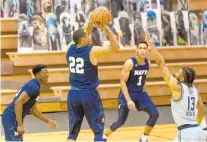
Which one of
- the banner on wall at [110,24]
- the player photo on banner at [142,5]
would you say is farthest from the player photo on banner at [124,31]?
the player photo on banner at [142,5]

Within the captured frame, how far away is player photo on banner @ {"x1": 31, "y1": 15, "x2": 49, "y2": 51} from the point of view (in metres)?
12.3

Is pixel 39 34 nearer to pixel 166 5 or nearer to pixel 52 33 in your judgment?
pixel 52 33

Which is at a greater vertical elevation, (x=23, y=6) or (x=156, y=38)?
(x=23, y=6)

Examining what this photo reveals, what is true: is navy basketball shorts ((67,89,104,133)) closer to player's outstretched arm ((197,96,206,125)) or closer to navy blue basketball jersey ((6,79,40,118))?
navy blue basketball jersey ((6,79,40,118))

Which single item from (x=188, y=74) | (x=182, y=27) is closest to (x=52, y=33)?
(x=182, y=27)

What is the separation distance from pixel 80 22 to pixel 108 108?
217cm

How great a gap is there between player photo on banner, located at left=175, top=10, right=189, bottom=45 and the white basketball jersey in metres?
7.37

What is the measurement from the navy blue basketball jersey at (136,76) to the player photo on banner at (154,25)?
4.65 metres

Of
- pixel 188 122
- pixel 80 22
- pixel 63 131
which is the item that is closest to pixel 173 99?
pixel 188 122

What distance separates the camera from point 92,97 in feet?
21.9

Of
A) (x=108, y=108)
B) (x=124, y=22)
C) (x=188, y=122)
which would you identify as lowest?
(x=108, y=108)

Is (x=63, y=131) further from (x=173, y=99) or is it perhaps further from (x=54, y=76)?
(x=173, y=99)

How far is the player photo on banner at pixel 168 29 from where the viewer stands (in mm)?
13180

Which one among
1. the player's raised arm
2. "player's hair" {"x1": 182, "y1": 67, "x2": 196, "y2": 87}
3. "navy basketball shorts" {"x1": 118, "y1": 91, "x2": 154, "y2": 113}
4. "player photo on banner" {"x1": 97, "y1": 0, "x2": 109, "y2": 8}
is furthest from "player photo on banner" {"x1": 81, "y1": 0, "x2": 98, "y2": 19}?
"player's hair" {"x1": 182, "y1": 67, "x2": 196, "y2": 87}
